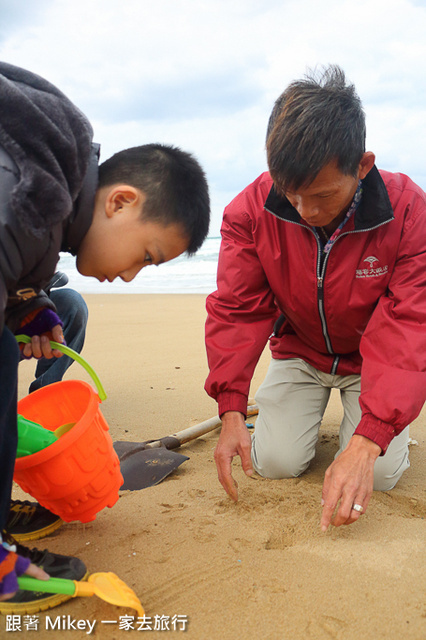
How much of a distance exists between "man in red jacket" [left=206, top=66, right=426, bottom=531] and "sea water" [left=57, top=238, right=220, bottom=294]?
20.8 feet

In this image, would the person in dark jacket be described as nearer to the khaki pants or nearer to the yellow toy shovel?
the yellow toy shovel

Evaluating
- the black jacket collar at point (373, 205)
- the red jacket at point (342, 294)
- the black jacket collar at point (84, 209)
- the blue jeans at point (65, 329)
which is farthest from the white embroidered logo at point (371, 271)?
the blue jeans at point (65, 329)

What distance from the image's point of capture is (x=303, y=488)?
2188 mm

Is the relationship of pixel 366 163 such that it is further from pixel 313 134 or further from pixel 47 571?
pixel 47 571

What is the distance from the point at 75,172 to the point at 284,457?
1.45 meters

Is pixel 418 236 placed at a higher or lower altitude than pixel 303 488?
Result: higher

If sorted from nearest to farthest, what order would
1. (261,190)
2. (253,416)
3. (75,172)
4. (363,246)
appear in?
(75,172), (363,246), (261,190), (253,416)

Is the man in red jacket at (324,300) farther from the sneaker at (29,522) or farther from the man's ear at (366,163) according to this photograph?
the sneaker at (29,522)

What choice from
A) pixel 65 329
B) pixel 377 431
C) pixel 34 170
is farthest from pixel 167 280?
pixel 34 170

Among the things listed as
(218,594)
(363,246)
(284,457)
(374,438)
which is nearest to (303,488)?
(284,457)

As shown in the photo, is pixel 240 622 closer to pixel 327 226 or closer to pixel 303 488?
pixel 303 488

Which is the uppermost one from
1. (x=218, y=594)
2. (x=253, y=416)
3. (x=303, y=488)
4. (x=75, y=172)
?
(x=75, y=172)

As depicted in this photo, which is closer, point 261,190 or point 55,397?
point 55,397

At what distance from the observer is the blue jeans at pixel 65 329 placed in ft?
9.66
